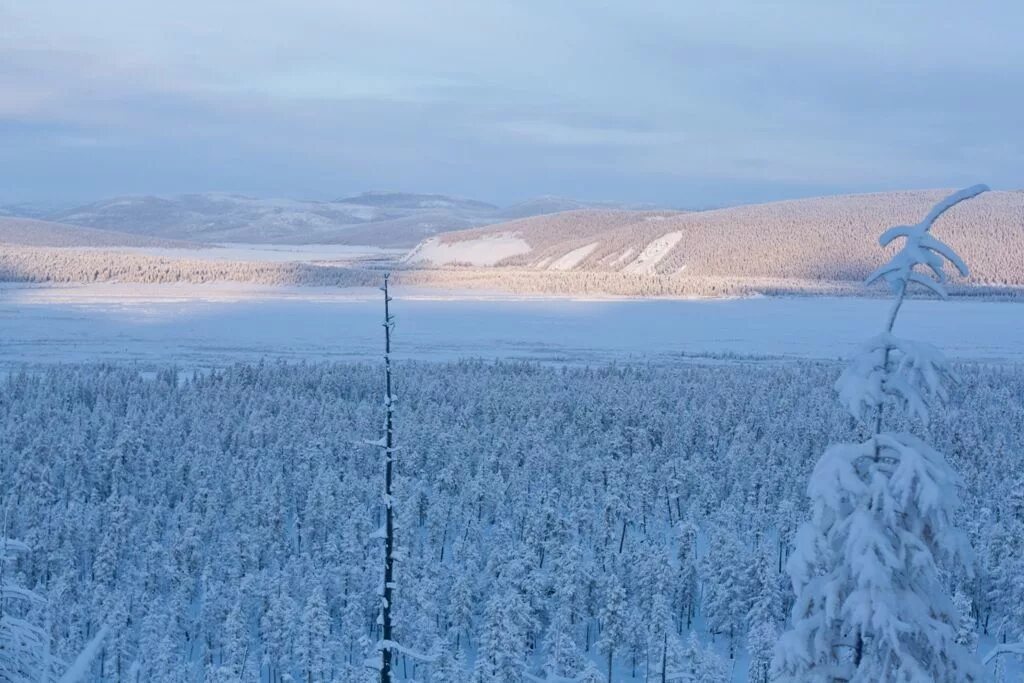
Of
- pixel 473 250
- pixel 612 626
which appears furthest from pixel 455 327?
pixel 473 250

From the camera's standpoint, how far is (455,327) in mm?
82375

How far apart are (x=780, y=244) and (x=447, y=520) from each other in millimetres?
117821

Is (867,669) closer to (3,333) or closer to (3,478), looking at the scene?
(3,478)

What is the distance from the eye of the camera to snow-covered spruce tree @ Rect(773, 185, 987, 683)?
5.51m

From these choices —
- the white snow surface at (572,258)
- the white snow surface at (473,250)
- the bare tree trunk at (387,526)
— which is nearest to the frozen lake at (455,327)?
the white snow surface at (572,258)

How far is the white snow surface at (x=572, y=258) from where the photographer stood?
156 meters

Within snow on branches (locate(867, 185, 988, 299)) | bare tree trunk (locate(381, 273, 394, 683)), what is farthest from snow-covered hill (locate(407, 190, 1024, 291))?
snow on branches (locate(867, 185, 988, 299))

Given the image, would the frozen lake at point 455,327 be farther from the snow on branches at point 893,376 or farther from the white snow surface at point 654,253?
the snow on branches at point 893,376

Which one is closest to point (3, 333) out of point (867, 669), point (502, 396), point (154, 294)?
point (154, 294)

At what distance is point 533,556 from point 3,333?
58885 millimetres

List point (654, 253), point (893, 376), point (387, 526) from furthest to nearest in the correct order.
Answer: point (654, 253) < point (387, 526) < point (893, 376)

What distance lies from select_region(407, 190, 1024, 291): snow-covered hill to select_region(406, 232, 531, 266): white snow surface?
1.07ft

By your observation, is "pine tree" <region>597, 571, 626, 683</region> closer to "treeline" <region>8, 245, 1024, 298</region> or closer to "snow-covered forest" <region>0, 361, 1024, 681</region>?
"snow-covered forest" <region>0, 361, 1024, 681</region>

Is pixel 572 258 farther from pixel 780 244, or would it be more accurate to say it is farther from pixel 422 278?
pixel 780 244
